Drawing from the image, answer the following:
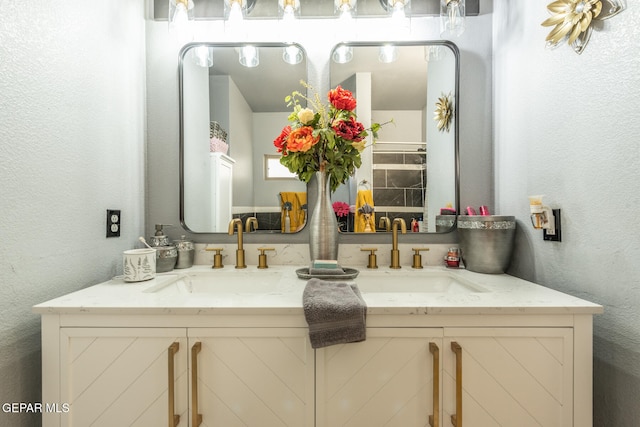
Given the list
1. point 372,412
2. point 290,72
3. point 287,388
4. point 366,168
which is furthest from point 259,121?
point 372,412

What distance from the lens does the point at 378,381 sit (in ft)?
2.57

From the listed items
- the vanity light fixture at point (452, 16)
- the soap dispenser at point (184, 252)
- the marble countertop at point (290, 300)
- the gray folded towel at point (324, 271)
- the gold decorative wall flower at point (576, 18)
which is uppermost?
the vanity light fixture at point (452, 16)

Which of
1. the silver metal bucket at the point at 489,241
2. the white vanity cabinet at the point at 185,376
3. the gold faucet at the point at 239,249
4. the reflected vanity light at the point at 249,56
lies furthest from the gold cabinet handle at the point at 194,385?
the reflected vanity light at the point at 249,56

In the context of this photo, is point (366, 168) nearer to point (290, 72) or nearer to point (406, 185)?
point (406, 185)

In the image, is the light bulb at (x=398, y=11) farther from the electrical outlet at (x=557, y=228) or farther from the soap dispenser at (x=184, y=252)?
the soap dispenser at (x=184, y=252)

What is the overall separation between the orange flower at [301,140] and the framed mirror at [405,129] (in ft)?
1.03

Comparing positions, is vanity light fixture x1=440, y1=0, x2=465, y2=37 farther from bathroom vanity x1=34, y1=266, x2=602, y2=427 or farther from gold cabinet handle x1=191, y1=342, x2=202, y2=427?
gold cabinet handle x1=191, y1=342, x2=202, y2=427

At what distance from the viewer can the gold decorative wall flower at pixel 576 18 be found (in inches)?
32.2

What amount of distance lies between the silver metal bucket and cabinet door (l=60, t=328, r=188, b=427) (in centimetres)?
108

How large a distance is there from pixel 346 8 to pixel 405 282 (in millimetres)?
1193

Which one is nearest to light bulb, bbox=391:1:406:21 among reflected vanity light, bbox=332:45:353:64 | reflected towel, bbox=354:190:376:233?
reflected vanity light, bbox=332:45:353:64

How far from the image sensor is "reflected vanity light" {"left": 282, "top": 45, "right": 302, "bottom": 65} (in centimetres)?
138

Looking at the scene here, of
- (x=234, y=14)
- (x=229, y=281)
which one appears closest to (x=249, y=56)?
(x=234, y=14)

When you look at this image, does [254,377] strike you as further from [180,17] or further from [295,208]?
[180,17]
